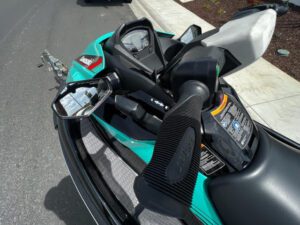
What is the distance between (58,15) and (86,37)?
2.72 metres

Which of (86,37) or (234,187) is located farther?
(86,37)

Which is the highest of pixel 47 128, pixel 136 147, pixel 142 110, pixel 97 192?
pixel 142 110

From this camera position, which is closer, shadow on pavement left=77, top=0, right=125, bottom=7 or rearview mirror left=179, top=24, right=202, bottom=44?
rearview mirror left=179, top=24, right=202, bottom=44

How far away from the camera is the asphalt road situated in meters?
2.50

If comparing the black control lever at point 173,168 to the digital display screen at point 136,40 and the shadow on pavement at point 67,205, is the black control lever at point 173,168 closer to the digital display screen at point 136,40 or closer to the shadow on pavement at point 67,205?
the digital display screen at point 136,40

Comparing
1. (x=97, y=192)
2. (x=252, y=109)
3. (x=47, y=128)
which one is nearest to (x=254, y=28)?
(x=97, y=192)

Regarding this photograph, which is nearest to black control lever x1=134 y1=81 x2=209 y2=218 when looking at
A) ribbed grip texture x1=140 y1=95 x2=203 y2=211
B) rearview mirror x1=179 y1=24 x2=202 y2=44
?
ribbed grip texture x1=140 y1=95 x2=203 y2=211

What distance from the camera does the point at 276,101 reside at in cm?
375

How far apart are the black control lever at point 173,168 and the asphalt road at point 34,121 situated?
76.3 inches

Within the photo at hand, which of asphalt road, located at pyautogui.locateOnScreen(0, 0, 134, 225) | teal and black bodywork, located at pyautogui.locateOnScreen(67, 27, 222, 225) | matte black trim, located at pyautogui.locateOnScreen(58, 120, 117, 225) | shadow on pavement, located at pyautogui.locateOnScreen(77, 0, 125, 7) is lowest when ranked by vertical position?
shadow on pavement, located at pyautogui.locateOnScreen(77, 0, 125, 7)

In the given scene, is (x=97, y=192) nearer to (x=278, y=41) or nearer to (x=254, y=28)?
(x=254, y=28)

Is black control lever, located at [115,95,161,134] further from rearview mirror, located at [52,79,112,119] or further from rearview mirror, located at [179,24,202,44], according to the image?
rearview mirror, located at [179,24,202,44]

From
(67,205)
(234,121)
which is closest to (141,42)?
(234,121)

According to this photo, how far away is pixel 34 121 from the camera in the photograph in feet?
11.8
